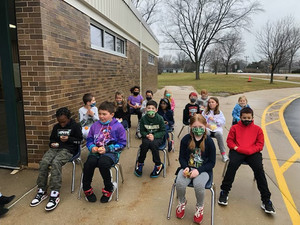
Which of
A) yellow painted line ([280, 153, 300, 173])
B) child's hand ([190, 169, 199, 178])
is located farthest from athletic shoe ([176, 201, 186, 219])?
yellow painted line ([280, 153, 300, 173])

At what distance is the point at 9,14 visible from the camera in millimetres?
3566

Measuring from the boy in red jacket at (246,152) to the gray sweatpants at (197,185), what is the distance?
0.59 m

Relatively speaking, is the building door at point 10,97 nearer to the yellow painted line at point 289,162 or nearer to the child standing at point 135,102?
the child standing at point 135,102

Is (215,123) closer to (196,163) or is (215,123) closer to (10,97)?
(196,163)

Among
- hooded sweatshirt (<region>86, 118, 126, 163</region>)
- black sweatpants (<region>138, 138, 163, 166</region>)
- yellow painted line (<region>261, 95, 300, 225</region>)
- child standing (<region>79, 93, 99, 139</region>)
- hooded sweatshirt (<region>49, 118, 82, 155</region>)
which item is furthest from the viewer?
child standing (<region>79, 93, 99, 139</region>)

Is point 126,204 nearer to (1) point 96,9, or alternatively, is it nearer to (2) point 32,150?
(2) point 32,150

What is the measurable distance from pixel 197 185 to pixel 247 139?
1.17m

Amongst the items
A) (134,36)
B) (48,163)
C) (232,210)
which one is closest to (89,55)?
(48,163)

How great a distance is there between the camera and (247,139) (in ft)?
10.7

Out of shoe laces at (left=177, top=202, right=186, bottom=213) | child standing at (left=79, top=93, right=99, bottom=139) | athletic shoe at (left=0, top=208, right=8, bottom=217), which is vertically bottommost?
athletic shoe at (left=0, top=208, right=8, bottom=217)

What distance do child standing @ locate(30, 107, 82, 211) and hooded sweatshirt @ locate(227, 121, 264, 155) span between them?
237 cm

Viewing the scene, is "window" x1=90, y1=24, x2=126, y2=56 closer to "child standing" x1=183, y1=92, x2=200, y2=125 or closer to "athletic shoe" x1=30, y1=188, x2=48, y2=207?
"child standing" x1=183, y1=92, x2=200, y2=125

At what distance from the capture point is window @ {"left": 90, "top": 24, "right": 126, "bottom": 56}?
6.02 meters

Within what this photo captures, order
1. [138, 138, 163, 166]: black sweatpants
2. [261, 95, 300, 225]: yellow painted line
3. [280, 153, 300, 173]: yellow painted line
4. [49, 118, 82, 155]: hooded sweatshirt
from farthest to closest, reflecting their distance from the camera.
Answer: [280, 153, 300, 173]: yellow painted line → [138, 138, 163, 166]: black sweatpants → [49, 118, 82, 155]: hooded sweatshirt → [261, 95, 300, 225]: yellow painted line
